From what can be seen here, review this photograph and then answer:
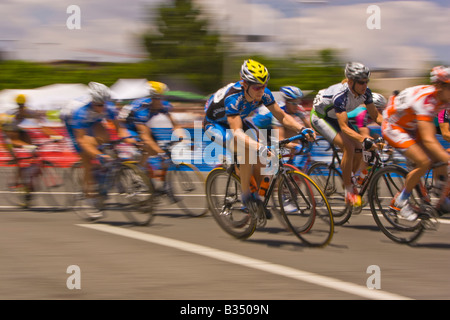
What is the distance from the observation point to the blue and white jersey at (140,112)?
9664mm

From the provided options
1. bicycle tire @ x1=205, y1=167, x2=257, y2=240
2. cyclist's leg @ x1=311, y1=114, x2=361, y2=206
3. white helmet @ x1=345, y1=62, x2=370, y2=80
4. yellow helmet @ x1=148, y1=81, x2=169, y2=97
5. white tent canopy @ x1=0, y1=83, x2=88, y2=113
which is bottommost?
bicycle tire @ x1=205, y1=167, x2=257, y2=240

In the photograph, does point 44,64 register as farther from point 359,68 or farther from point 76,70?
point 359,68

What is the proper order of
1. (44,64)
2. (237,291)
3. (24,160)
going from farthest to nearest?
(44,64)
(24,160)
(237,291)

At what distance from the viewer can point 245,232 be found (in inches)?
288

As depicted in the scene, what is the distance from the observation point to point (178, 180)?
9227 millimetres

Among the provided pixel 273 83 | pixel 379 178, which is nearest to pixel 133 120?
pixel 379 178

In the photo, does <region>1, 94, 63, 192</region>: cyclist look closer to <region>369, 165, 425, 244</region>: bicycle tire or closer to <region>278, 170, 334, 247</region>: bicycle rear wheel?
<region>278, 170, 334, 247</region>: bicycle rear wheel

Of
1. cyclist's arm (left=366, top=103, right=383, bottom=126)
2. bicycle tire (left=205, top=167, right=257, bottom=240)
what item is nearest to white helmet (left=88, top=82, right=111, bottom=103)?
bicycle tire (left=205, top=167, right=257, bottom=240)

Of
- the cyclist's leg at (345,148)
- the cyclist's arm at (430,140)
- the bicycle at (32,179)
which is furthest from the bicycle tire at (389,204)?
the bicycle at (32,179)

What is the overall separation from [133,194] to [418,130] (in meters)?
3.68

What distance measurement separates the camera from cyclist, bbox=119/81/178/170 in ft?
30.8

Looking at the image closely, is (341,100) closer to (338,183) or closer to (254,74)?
(338,183)

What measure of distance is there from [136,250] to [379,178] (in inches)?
110

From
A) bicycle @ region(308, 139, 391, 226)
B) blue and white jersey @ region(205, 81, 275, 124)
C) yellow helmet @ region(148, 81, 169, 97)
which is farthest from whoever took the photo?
yellow helmet @ region(148, 81, 169, 97)
